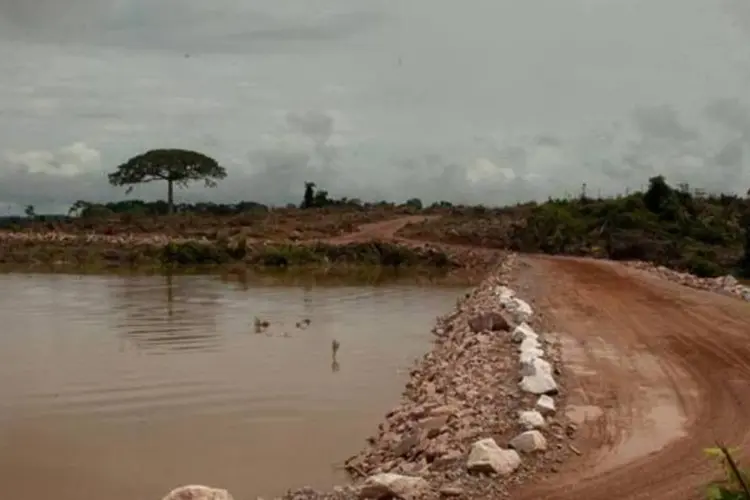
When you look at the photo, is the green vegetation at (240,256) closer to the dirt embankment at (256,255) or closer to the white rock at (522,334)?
the dirt embankment at (256,255)

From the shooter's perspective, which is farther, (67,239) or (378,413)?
(67,239)

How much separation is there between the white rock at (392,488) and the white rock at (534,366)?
3.86m

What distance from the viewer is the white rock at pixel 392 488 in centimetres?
655

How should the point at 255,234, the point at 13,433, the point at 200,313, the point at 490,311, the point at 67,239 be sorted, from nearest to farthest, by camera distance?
the point at 13,433 → the point at 490,311 → the point at 200,313 → the point at 67,239 → the point at 255,234

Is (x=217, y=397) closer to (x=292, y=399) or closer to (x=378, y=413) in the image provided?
(x=292, y=399)

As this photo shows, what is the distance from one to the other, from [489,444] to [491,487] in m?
0.59

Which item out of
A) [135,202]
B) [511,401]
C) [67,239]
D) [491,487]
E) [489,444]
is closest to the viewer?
[491,487]

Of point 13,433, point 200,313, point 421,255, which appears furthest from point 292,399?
Result: point 421,255

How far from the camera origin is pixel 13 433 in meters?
10.1

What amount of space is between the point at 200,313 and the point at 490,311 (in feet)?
28.2

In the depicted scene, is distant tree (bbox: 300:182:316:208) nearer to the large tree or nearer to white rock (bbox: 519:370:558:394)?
the large tree

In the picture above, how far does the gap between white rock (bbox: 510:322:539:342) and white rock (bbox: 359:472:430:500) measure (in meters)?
6.77

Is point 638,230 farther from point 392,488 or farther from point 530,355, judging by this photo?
point 392,488

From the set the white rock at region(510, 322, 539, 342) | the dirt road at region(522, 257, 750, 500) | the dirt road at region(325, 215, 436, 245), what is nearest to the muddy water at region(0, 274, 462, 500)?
the white rock at region(510, 322, 539, 342)
